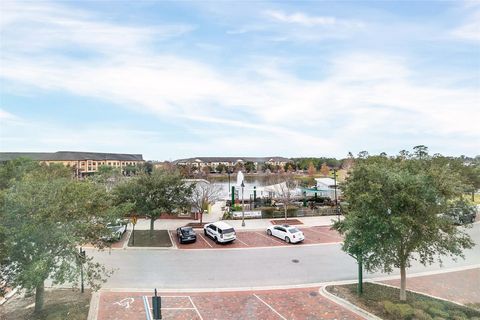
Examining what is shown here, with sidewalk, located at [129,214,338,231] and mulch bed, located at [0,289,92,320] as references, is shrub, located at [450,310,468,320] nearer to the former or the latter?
mulch bed, located at [0,289,92,320]

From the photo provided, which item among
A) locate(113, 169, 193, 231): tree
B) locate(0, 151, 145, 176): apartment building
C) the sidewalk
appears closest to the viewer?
locate(113, 169, 193, 231): tree

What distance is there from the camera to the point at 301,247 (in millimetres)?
21891

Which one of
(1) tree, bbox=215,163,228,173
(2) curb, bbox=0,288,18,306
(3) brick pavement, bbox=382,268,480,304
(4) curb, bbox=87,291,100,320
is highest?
(1) tree, bbox=215,163,228,173

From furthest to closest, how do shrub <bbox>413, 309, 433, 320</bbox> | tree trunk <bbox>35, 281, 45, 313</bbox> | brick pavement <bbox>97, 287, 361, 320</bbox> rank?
tree trunk <bbox>35, 281, 45, 313</bbox> → brick pavement <bbox>97, 287, 361, 320</bbox> → shrub <bbox>413, 309, 433, 320</bbox>

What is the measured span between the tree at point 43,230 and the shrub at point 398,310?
10.7 metres

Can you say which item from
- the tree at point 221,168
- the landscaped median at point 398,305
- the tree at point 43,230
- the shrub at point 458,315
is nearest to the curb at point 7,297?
the tree at point 43,230

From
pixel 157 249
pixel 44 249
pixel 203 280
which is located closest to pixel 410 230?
pixel 203 280

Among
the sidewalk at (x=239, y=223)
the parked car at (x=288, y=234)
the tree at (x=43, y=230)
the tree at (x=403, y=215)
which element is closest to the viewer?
the tree at (x=43, y=230)

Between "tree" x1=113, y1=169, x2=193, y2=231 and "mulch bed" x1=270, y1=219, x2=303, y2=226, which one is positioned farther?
"mulch bed" x1=270, y1=219, x2=303, y2=226

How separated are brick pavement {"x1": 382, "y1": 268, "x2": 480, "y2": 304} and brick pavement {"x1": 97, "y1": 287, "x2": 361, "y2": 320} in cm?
477

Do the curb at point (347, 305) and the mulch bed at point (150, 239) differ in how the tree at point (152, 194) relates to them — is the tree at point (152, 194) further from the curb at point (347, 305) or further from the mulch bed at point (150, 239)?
the curb at point (347, 305)

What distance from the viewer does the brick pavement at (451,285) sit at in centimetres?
1379

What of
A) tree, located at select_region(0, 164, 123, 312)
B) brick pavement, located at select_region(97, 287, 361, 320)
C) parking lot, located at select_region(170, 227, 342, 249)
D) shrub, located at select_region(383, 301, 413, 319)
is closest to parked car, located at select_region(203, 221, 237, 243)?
parking lot, located at select_region(170, 227, 342, 249)

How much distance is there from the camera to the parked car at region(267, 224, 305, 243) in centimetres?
2278
